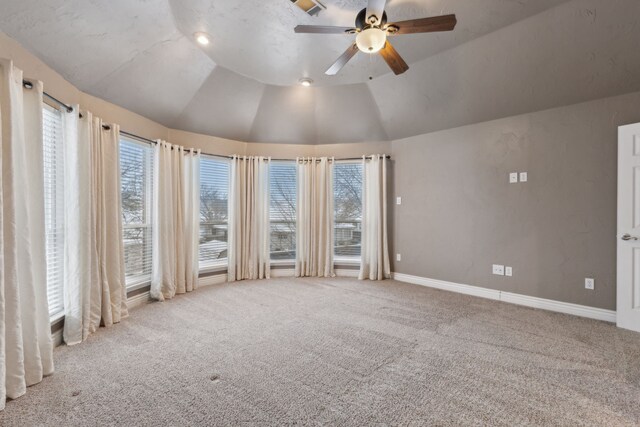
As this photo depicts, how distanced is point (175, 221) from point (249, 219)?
1231 mm

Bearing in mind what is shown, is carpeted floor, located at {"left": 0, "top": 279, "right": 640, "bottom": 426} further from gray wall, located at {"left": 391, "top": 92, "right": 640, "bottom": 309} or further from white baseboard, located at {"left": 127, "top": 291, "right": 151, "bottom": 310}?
gray wall, located at {"left": 391, "top": 92, "right": 640, "bottom": 309}

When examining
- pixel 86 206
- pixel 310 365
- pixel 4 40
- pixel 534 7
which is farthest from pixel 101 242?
pixel 534 7

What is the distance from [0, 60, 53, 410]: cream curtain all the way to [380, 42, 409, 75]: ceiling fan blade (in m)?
2.73

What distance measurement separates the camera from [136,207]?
13.0ft

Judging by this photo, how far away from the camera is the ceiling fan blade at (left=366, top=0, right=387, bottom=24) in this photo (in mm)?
2137

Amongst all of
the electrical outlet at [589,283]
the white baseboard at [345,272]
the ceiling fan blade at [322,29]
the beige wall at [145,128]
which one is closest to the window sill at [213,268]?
the beige wall at [145,128]

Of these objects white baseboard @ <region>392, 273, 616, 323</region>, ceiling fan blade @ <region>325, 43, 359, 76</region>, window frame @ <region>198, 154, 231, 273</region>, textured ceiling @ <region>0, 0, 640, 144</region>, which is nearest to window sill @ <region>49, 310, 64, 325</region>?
window frame @ <region>198, 154, 231, 273</region>

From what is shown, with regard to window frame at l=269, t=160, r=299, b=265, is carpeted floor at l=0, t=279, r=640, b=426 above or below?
below

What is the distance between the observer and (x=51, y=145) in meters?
2.77

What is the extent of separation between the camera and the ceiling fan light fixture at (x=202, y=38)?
10.6 feet

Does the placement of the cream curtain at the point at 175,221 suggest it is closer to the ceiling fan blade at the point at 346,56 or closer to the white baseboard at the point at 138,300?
the white baseboard at the point at 138,300

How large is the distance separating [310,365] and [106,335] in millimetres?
2064

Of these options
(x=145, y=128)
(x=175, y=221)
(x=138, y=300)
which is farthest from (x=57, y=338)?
(x=145, y=128)

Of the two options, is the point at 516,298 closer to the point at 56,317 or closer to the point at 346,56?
the point at 346,56
